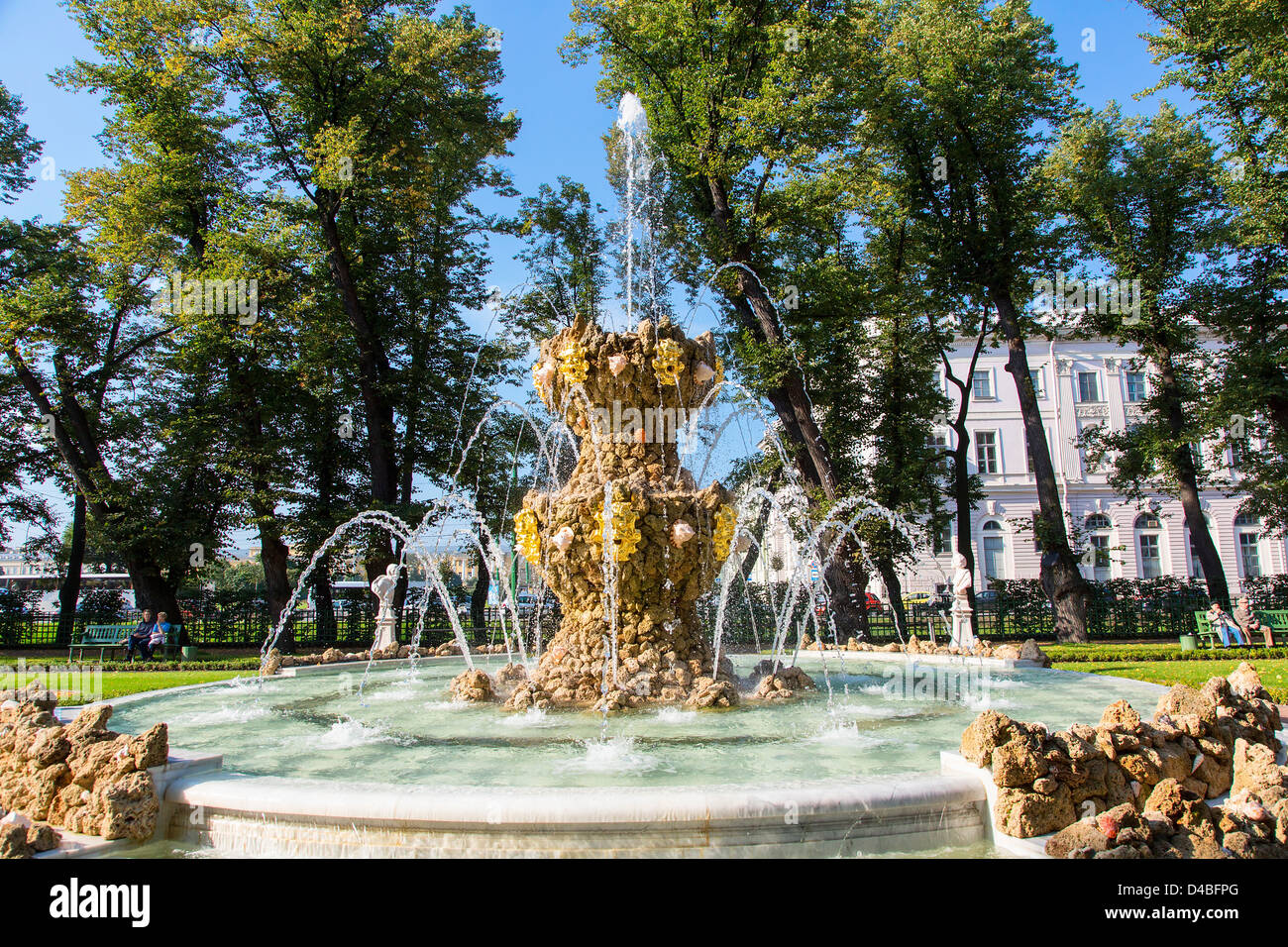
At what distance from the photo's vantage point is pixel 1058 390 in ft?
150

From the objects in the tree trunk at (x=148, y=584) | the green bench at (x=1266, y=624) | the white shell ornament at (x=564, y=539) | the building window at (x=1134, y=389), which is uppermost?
the building window at (x=1134, y=389)

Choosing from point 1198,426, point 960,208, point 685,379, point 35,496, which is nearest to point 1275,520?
point 1198,426

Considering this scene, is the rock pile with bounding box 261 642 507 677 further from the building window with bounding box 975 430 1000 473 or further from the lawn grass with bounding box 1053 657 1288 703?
the building window with bounding box 975 430 1000 473

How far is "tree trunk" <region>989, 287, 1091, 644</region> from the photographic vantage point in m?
18.7

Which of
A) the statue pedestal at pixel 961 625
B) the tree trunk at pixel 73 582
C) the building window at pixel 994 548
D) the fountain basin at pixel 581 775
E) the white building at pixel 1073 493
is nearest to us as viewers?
the fountain basin at pixel 581 775

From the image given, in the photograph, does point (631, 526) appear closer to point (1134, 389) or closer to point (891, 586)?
point (891, 586)

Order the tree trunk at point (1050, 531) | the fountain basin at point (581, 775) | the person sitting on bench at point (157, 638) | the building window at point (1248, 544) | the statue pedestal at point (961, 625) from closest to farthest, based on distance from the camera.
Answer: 1. the fountain basin at point (581, 775)
2. the statue pedestal at point (961, 625)
3. the person sitting on bench at point (157, 638)
4. the tree trunk at point (1050, 531)
5. the building window at point (1248, 544)

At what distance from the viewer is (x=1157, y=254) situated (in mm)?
22672

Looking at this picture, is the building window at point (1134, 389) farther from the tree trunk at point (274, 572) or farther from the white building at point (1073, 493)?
the tree trunk at point (274, 572)

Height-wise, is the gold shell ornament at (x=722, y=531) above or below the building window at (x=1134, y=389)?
below

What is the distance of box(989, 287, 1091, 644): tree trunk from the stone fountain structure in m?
14.1

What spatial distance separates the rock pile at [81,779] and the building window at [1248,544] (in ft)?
173

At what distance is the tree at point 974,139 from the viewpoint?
2044 centimetres

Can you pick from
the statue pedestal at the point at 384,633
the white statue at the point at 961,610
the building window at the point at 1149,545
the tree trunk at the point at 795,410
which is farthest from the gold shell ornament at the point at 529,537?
the building window at the point at 1149,545
